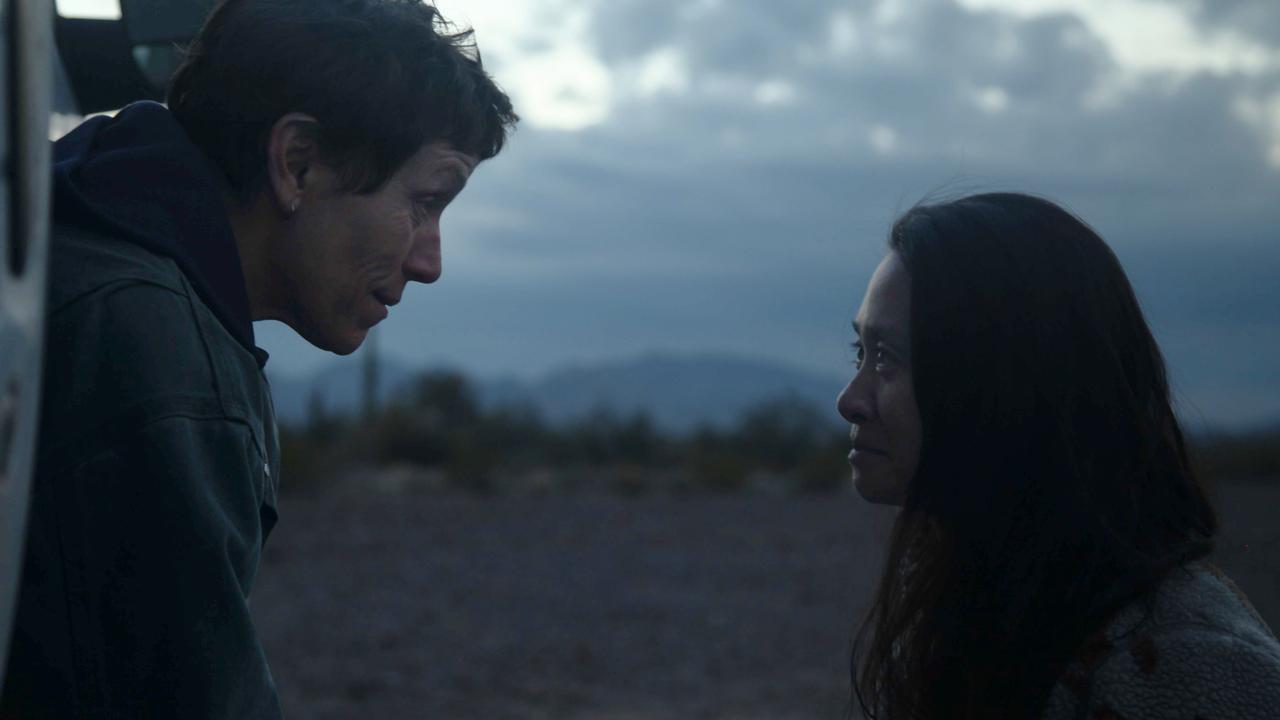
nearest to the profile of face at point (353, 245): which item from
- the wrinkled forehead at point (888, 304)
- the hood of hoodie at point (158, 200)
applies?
the hood of hoodie at point (158, 200)

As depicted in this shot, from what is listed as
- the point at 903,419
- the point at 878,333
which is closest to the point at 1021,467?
the point at 903,419

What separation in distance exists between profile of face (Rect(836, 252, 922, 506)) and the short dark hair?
0.84m

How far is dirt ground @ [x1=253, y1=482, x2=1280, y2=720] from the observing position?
30.0ft

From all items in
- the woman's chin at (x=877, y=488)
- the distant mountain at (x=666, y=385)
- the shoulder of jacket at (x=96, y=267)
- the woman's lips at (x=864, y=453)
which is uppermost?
the shoulder of jacket at (x=96, y=267)

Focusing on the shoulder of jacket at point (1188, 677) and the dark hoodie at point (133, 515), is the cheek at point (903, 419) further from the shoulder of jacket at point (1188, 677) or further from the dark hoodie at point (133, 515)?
the dark hoodie at point (133, 515)

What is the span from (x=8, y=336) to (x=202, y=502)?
459mm

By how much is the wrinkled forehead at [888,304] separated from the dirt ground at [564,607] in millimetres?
715

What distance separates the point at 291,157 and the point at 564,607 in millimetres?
10642

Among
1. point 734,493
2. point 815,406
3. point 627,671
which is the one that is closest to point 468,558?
point 627,671

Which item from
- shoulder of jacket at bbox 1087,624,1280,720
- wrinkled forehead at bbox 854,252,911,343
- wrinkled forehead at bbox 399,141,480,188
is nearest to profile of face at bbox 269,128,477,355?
wrinkled forehead at bbox 399,141,480,188

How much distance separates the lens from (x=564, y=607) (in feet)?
40.8

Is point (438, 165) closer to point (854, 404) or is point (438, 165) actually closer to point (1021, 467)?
point (854, 404)

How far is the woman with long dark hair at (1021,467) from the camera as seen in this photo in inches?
82.0

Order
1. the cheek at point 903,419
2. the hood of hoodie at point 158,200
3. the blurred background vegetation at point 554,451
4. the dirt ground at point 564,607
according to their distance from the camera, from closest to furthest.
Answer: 1. the hood of hoodie at point 158,200
2. the cheek at point 903,419
3. the dirt ground at point 564,607
4. the blurred background vegetation at point 554,451
